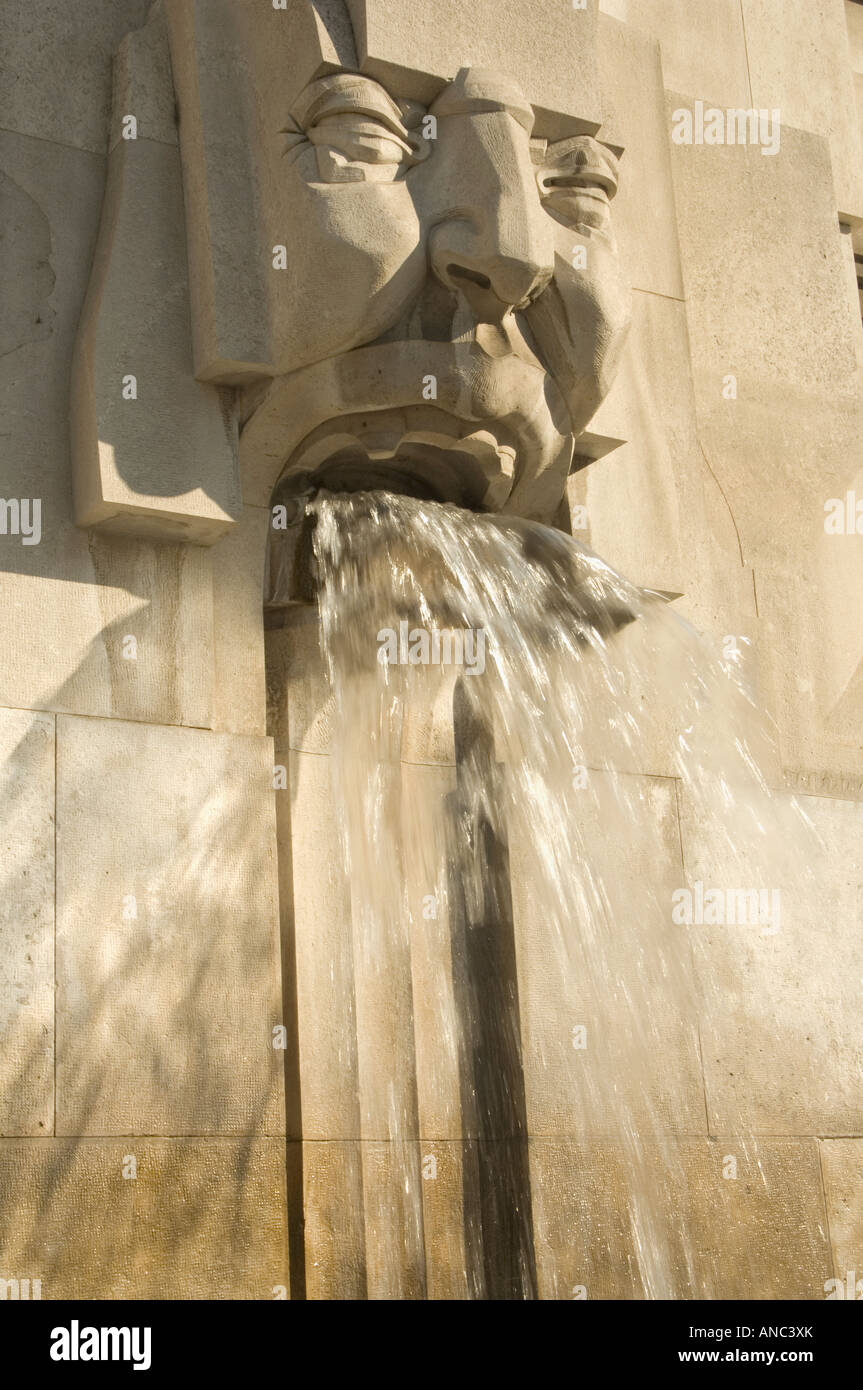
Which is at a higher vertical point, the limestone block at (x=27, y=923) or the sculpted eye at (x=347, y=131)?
the sculpted eye at (x=347, y=131)

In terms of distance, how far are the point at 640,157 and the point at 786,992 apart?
251 centimetres

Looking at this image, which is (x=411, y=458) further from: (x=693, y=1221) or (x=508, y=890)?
(x=693, y=1221)

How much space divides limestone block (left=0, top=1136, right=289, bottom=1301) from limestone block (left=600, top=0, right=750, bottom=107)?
3761 millimetres

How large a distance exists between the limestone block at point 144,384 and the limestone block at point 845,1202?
2372 mm

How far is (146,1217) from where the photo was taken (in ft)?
11.8

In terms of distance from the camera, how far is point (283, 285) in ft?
13.5

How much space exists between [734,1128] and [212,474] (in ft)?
7.04

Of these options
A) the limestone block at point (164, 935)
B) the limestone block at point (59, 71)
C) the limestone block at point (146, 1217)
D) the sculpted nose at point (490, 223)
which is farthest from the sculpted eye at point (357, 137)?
the limestone block at point (146, 1217)

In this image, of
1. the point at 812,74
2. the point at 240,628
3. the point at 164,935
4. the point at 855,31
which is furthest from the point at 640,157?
the point at 164,935

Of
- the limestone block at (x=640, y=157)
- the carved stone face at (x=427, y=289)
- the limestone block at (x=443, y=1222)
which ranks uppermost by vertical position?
the limestone block at (x=640, y=157)

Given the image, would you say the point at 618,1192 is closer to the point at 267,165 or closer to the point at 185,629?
the point at 185,629

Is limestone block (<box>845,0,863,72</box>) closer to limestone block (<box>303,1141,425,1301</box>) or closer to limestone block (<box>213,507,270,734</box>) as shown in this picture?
limestone block (<box>213,507,270,734</box>)

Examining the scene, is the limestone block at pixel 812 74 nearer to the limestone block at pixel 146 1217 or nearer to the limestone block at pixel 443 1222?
the limestone block at pixel 443 1222

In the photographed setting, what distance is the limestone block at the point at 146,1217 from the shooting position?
3.48m
